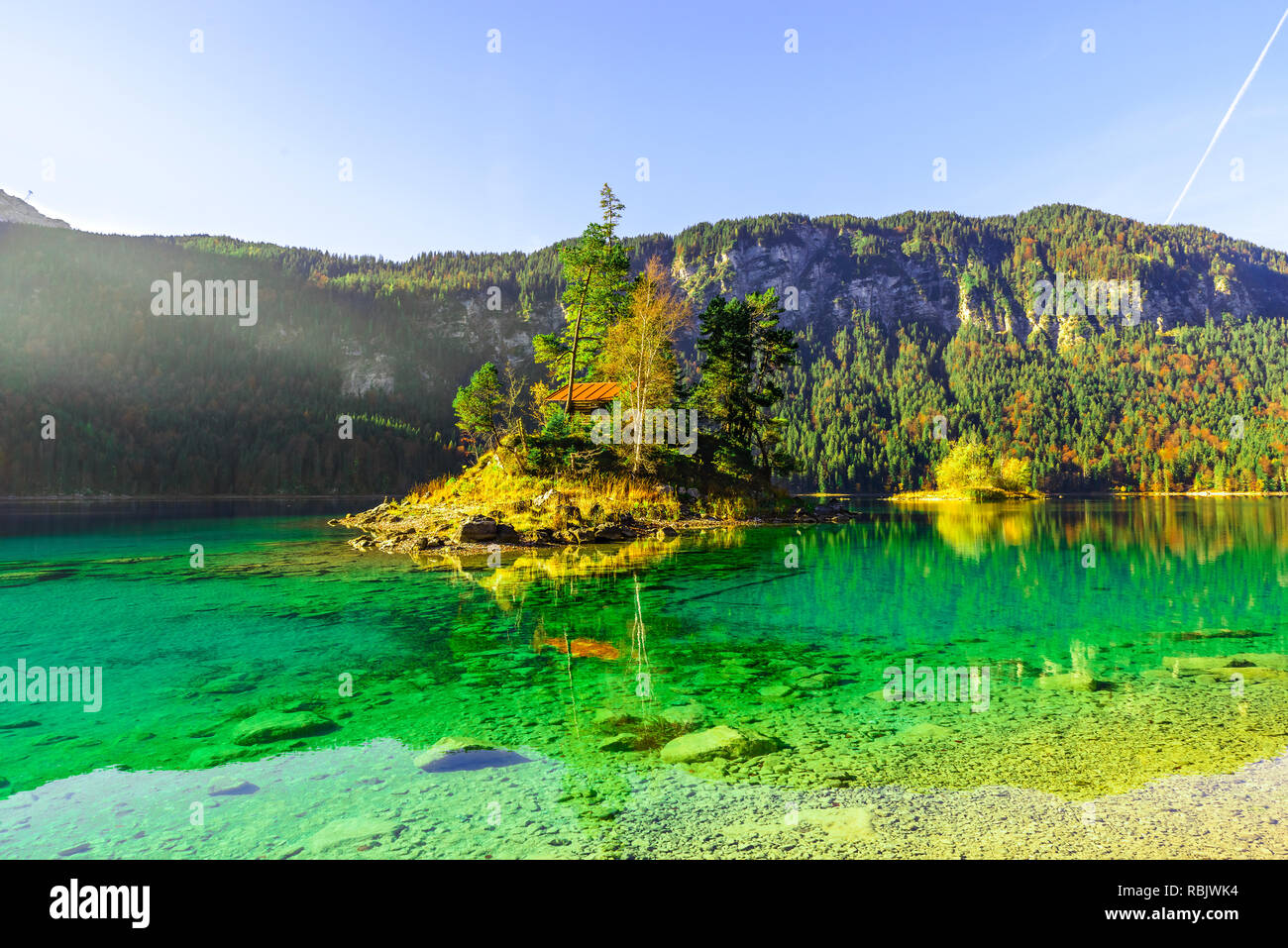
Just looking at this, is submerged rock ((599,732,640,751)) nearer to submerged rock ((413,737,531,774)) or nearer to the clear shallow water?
the clear shallow water

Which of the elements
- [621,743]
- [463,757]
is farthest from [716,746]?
[463,757]

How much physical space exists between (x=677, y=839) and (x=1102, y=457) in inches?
7688

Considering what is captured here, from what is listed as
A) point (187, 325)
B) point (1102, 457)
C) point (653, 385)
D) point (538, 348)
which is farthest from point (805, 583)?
point (187, 325)

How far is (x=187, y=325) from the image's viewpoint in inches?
7505

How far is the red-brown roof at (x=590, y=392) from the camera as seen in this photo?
148ft

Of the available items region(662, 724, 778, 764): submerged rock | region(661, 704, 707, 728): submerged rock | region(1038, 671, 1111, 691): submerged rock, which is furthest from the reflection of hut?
region(662, 724, 778, 764): submerged rock

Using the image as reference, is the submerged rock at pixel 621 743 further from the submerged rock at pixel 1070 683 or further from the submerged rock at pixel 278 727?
the submerged rock at pixel 1070 683

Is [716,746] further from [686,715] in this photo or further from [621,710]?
[621,710]

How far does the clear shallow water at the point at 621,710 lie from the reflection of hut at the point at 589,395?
2602 cm

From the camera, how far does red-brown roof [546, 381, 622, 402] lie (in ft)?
148

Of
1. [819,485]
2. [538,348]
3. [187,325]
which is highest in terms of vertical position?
[187,325]

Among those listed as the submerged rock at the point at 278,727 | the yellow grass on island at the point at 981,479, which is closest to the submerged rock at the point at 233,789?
the submerged rock at the point at 278,727
